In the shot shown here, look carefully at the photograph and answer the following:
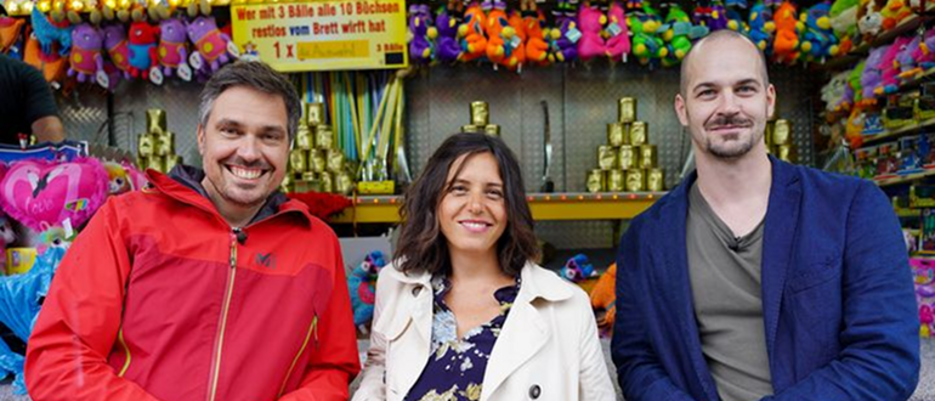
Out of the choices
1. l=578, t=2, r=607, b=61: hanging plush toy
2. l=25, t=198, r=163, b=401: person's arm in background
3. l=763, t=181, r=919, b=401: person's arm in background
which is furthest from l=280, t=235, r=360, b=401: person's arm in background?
l=578, t=2, r=607, b=61: hanging plush toy

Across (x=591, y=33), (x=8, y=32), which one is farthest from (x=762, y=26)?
(x=8, y=32)

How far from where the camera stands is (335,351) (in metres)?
1.73

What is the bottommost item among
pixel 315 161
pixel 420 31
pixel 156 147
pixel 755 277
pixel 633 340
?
pixel 633 340

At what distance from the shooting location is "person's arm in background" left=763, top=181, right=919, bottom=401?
4.94 ft

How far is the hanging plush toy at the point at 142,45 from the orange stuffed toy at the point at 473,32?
6.76 feet

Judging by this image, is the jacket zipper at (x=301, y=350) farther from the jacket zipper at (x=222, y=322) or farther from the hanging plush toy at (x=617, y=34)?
the hanging plush toy at (x=617, y=34)

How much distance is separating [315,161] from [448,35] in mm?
1206

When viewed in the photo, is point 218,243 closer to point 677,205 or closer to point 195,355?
point 195,355

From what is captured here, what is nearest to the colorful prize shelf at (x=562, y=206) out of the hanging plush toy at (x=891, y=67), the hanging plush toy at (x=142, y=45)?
the hanging plush toy at (x=891, y=67)

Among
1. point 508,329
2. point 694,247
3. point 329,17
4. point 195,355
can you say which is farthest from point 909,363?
point 329,17

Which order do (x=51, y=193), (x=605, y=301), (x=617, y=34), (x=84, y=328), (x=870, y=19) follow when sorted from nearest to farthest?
(x=84, y=328), (x=51, y=193), (x=605, y=301), (x=870, y=19), (x=617, y=34)

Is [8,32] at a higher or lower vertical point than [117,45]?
higher

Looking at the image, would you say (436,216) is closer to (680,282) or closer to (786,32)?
(680,282)

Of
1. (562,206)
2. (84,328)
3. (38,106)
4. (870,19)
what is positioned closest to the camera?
(84,328)
